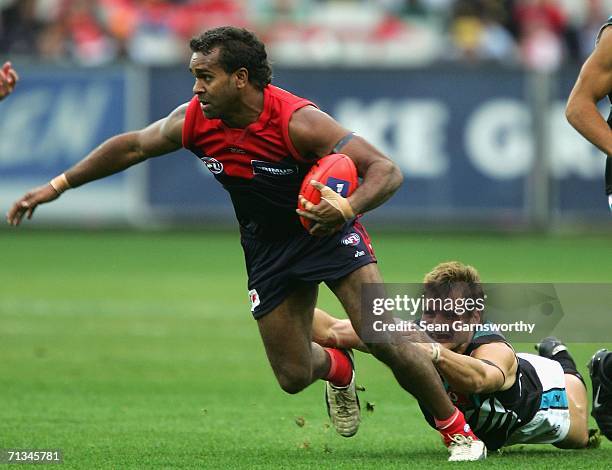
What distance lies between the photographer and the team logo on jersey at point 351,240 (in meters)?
7.33

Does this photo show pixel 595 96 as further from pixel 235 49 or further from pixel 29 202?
pixel 29 202

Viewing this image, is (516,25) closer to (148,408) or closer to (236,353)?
(236,353)

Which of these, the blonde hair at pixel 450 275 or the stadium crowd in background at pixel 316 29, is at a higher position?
the blonde hair at pixel 450 275

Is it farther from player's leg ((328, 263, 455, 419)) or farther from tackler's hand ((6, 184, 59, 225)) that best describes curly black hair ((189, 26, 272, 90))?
tackler's hand ((6, 184, 59, 225))

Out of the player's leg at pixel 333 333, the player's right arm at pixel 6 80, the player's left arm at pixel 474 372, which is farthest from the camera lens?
the player's right arm at pixel 6 80

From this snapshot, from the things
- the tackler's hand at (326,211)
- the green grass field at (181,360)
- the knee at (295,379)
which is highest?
the tackler's hand at (326,211)

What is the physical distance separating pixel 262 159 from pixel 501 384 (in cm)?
169

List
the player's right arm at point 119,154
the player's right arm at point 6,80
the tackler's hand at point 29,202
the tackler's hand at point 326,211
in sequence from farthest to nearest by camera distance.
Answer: the player's right arm at point 6,80
the tackler's hand at point 29,202
the player's right arm at point 119,154
the tackler's hand at point 326,211

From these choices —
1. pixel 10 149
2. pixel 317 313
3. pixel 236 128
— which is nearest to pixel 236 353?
pixel 317 313

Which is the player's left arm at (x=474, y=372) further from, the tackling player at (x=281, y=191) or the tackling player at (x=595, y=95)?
the tackling player at (x=595, y=95)

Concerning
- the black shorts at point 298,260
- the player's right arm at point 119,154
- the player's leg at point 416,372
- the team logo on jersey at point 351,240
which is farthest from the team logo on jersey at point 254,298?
the player's right arm at point 119,154

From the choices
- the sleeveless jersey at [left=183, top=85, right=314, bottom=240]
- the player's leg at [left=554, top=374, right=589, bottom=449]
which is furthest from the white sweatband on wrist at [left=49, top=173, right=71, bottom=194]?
the player's leg at [left=554, top=374, right=589, bottom=449]

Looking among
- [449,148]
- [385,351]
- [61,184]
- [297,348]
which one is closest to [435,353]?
[385,351]

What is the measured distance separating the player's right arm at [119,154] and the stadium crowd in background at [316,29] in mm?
14314
